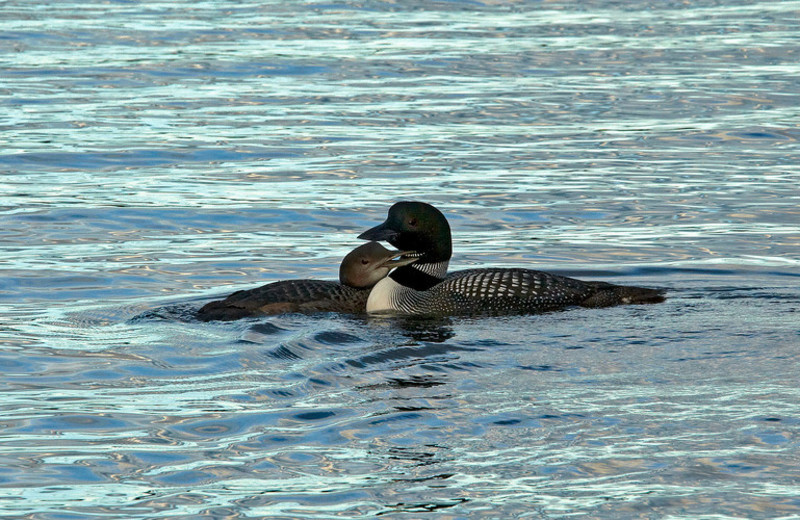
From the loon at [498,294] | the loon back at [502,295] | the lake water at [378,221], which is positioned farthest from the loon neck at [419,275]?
the lake water at [378,221]

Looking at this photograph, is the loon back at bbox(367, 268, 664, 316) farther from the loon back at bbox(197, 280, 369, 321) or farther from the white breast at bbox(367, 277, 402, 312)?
the loon back at bbox(197, 280, 369, 321)

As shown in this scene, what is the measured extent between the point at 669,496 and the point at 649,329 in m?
2.65

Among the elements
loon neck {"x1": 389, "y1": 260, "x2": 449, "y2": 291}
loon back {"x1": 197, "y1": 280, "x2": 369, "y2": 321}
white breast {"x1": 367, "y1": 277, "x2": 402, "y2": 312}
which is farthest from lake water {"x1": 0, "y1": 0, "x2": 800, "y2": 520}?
loon neck {"x1": 389, "y1": 260, "x2": 449, "y2": 291}

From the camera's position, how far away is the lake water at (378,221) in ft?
16.9

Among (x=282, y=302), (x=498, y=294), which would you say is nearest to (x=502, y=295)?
(x=498, y=294)

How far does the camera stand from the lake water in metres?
5.15

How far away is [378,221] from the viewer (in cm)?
1107

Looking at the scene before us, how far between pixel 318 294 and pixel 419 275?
34.3 inches

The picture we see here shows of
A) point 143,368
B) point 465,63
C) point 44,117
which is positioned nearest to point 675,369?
point 143,368

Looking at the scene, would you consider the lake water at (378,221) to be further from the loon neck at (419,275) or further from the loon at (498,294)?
the loon neck at (419,275)

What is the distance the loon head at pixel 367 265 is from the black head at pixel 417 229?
116 millimetres

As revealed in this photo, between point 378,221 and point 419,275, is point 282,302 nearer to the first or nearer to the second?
point 419,275

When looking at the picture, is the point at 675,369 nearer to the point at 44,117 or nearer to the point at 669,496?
the point at 669,496

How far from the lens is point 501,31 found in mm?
20656
